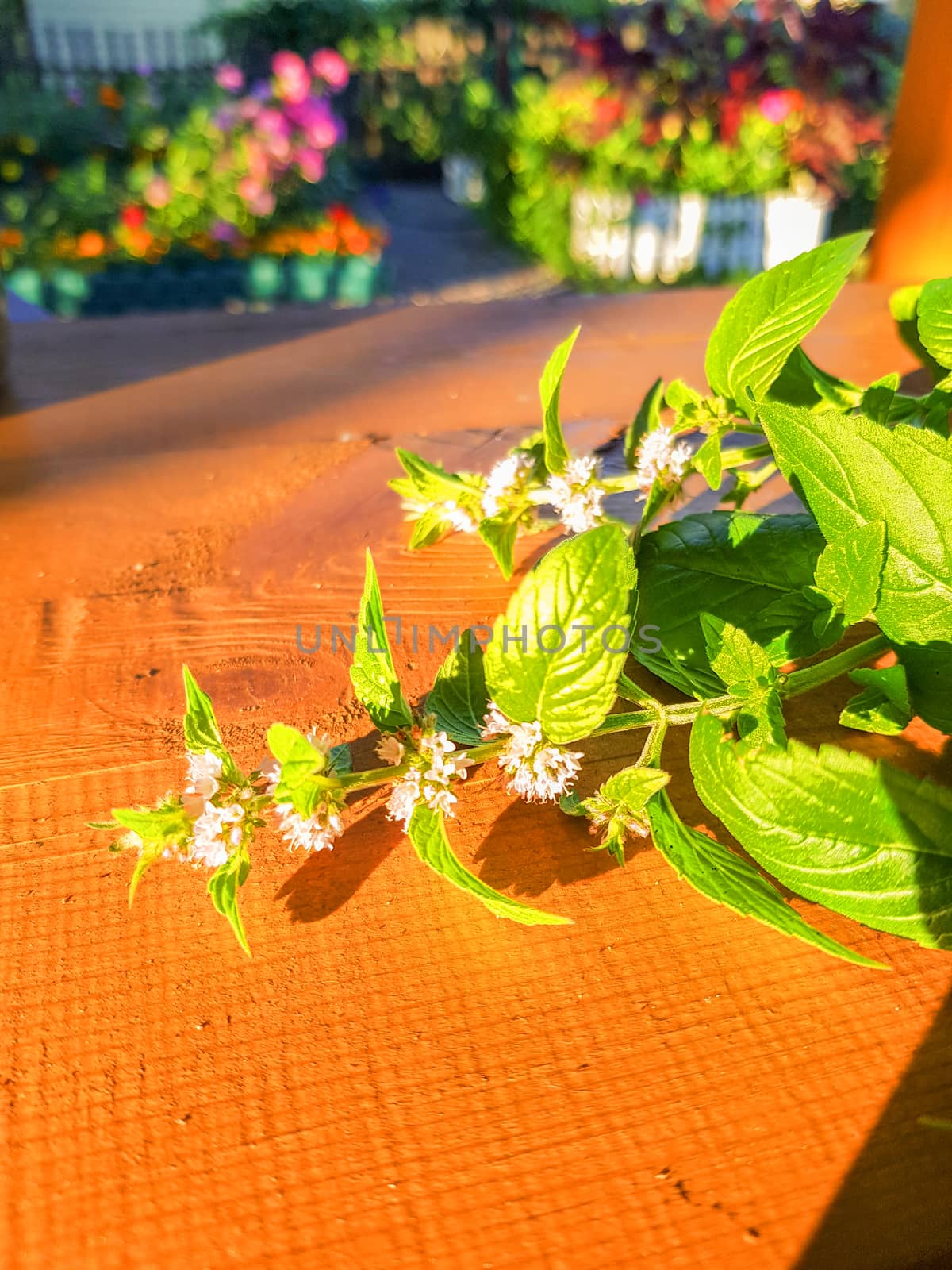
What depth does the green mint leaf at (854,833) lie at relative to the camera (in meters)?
0.33

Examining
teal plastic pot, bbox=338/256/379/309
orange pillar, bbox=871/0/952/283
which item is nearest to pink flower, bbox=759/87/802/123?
teal plastic pot, bbox=338/256/379/309

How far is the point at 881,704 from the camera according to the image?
1.44 feet

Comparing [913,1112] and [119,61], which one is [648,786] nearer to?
[913,1112]

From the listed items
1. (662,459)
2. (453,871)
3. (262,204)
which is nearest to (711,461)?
(662,459)

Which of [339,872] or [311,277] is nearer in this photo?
[339,872]

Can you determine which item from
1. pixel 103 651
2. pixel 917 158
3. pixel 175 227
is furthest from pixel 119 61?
pixel 103 651

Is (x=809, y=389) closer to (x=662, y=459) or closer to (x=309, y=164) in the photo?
(x=662, y=459)

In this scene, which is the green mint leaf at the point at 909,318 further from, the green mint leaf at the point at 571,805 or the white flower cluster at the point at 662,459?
A: the green mint leaf at the point at 571,805

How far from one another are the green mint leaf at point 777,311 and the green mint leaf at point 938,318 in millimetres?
42

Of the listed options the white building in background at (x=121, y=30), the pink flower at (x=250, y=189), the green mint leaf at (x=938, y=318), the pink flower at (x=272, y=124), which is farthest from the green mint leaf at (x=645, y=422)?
the white building in background at (x=121, y=30)

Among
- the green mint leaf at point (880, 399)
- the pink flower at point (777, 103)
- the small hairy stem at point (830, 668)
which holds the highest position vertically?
the green mint leaf at point (880, 399)

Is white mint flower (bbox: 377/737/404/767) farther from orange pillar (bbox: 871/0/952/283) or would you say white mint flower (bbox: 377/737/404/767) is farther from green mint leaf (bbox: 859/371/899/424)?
orange pillar (bbox: 871/0/952/283)

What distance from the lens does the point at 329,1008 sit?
14.1 inches

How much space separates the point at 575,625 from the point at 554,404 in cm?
21
